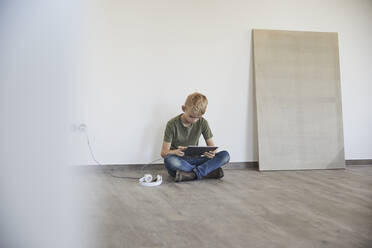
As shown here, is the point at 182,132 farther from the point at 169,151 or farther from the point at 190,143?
the point at 169,151

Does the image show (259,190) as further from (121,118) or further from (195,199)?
(121,118)

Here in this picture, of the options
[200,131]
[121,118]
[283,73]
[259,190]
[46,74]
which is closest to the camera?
[46,74]

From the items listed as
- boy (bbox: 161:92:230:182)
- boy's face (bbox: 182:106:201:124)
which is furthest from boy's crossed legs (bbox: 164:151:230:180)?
boy's face (bbox: 182:106:201:124)

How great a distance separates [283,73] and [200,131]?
1169 mm

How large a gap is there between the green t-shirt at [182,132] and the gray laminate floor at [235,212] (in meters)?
0.37

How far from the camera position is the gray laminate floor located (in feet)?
4.04

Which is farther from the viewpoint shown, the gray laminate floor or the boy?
the boy

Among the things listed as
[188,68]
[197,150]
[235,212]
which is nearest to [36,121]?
[235,212]

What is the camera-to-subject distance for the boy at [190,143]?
2619 millimetres

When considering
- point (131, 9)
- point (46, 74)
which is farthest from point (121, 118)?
point (46, 74)

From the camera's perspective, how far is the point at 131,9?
3.10 m

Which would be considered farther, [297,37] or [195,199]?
[297,37]

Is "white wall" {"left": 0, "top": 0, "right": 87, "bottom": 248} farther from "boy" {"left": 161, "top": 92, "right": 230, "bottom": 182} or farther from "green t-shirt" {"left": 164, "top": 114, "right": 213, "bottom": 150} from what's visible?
"green t-shirt" {"left": 164, "top": 114, "right": 213, "bottom": 150}

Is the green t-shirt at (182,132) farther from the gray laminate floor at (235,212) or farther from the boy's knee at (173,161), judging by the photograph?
the gray laminate floor at (235,212)
